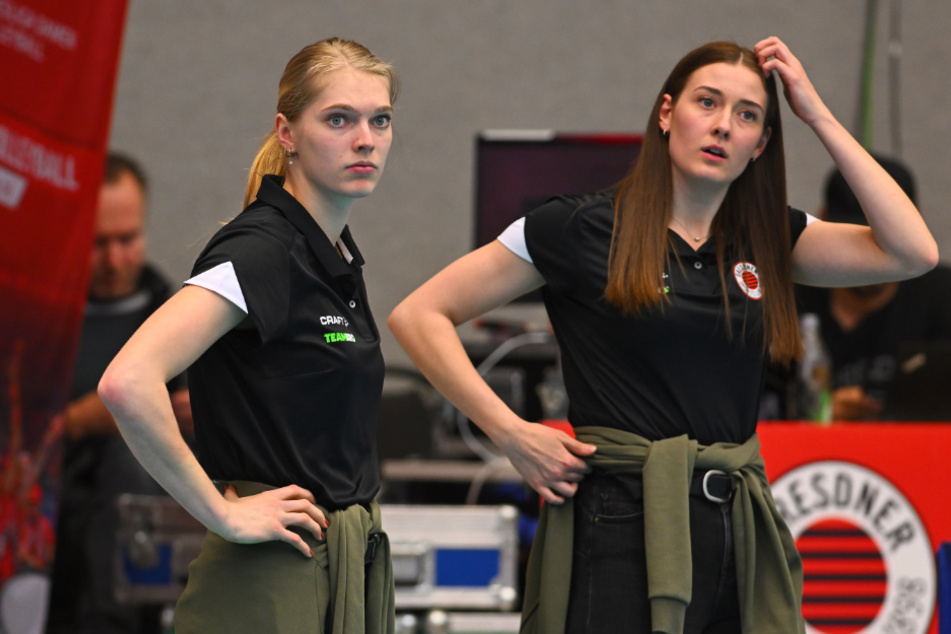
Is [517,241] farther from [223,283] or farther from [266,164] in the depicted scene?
[223,283]

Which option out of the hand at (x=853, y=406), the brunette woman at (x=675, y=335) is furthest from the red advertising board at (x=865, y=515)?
the brunette woman at (x=675, y=335)

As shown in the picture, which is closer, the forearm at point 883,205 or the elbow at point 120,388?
the elbow at point 120,388

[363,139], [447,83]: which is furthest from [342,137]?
[447,83]

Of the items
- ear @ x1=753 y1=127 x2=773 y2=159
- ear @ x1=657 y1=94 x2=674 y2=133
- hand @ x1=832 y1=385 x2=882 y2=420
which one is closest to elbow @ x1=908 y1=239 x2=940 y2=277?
ear @ x1=753 y1=127 x2=773 y2=159

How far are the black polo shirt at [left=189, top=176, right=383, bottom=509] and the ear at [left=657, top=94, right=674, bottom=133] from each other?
0.63 metres

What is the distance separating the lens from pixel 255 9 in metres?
5.13

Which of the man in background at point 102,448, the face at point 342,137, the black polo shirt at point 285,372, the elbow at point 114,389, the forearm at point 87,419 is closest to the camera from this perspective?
the elbow at point 114,389

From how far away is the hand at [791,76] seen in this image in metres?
1.61

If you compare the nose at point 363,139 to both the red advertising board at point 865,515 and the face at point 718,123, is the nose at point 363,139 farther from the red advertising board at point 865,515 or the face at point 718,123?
the red advertising board at point 865,515

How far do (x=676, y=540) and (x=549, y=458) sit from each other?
24 centimetres

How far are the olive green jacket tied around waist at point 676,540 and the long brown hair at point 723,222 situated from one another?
20 cm

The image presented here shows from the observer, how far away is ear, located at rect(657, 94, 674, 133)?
1.65 m

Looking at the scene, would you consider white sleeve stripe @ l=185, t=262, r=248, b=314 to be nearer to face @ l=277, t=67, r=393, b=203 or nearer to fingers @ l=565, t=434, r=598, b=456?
face @ l=277, t=67, r=393, b=203

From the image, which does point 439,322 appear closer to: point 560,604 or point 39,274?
point 560,604
